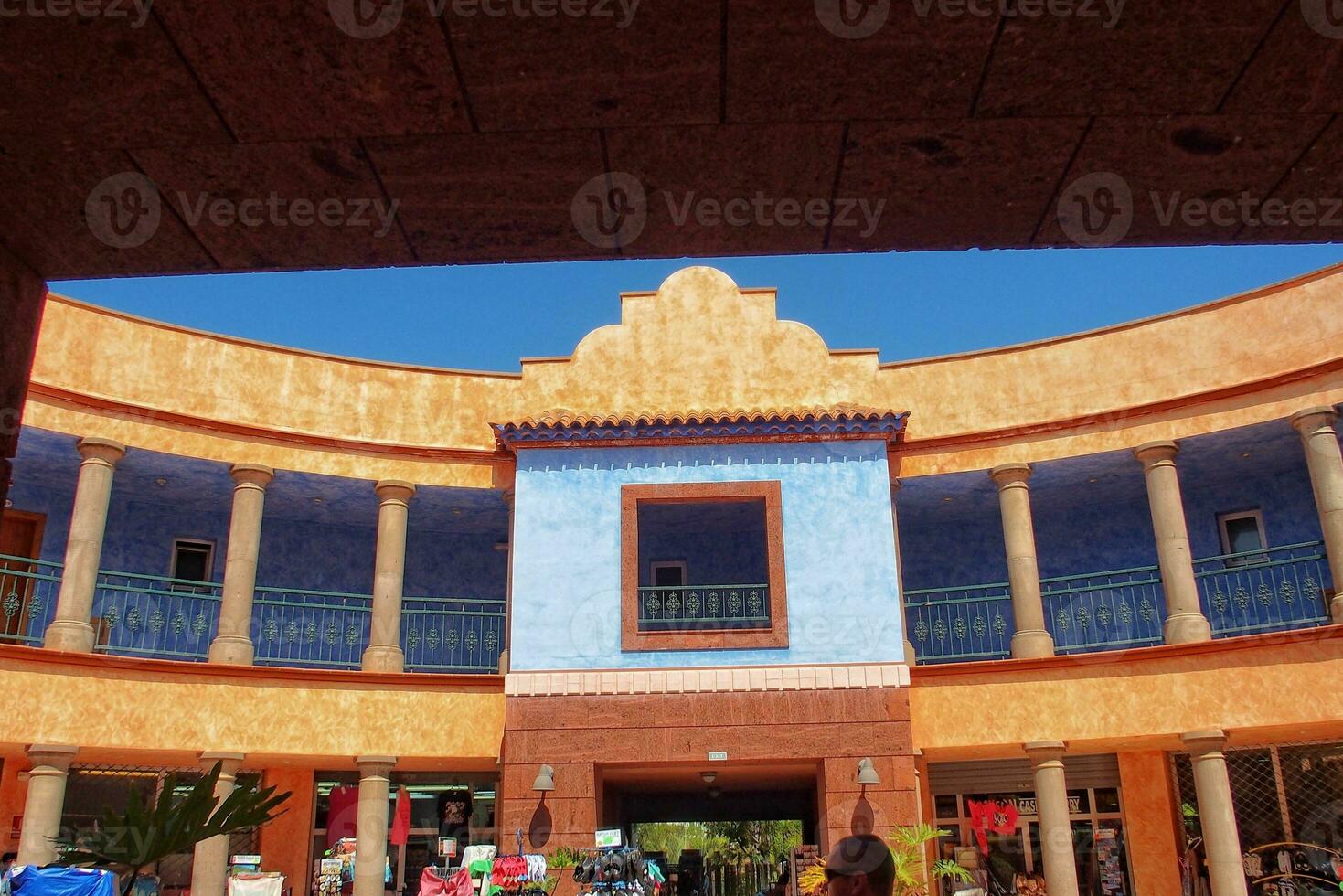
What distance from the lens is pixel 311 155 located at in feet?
11.5

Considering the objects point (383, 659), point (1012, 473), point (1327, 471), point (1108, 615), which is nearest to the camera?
point (1327, 471)

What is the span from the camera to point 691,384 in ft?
55.8

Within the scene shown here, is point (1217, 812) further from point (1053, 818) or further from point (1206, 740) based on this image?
point (1053, 818)

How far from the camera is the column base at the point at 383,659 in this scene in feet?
51.1

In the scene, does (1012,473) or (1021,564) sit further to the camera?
(1012,473)

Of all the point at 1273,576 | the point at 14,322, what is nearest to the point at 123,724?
the point at 14,322

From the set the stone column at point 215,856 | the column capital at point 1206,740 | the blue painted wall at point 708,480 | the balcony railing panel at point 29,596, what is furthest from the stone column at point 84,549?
the column capital at point 1206,740

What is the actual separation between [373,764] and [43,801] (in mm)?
3748

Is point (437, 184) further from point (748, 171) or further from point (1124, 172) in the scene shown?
point (1124, 172)

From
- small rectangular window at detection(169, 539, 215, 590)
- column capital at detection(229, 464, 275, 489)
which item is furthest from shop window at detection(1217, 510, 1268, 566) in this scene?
small rectangular window at detection(169, 539, 215, 590)

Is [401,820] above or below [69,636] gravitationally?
below

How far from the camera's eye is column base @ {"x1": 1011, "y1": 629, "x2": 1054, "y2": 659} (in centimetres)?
1534

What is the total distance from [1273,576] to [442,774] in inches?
512

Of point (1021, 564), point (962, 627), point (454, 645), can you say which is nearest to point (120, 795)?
point (454, 645)
